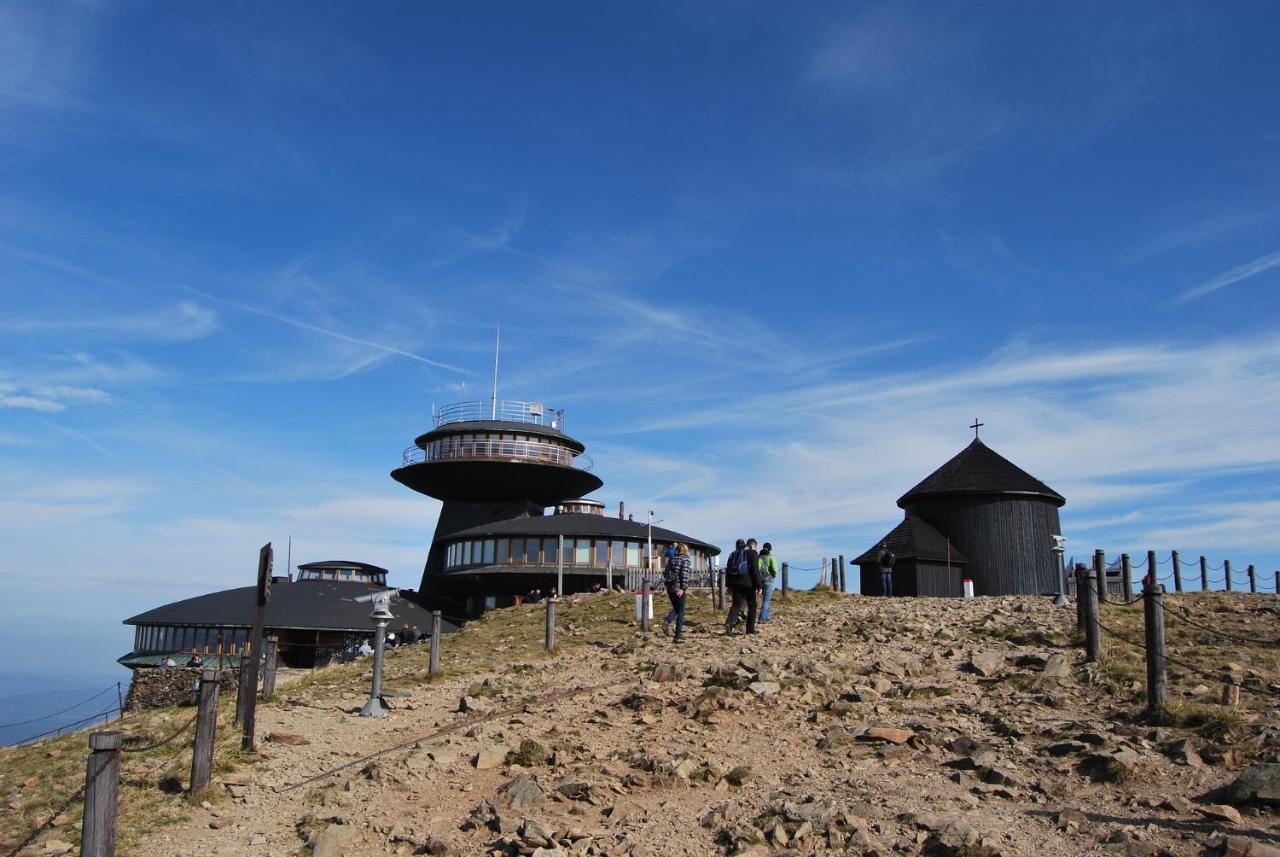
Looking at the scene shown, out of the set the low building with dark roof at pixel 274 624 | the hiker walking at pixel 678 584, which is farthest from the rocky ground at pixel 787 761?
the low building with dark roof at pixel 274 624

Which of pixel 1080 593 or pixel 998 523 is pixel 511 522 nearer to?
pixel 998 523

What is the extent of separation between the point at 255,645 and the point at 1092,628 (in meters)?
14.5

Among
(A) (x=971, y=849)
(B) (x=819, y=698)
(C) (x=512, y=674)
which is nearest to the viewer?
(A) (x=971, y=849)

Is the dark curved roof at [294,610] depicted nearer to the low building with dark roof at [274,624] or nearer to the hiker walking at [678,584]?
the low building with dark roof at [274,624]

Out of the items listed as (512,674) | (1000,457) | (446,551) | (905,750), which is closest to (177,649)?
(446,551)

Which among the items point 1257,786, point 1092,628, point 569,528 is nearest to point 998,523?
point 569,528

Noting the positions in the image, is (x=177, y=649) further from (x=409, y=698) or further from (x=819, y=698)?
(x=819, y=698)

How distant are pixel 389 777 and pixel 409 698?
218 inches

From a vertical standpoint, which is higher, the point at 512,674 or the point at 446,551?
the point at 446,551

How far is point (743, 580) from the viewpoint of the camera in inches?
920

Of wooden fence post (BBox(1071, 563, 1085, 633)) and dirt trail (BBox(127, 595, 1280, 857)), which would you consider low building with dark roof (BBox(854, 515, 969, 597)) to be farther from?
dirt trail (BBox(127, 595, 1280, 857))

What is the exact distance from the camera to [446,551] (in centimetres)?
6147

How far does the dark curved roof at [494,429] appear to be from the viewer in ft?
204

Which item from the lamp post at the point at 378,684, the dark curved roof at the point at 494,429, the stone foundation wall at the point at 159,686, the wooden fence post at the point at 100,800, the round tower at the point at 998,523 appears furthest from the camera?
the dark curved roof at the point at 494,429
